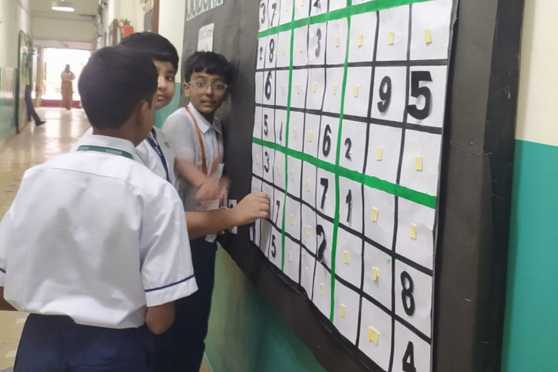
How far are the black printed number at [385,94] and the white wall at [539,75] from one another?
0.23 metres

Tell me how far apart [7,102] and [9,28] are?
1.44 meters

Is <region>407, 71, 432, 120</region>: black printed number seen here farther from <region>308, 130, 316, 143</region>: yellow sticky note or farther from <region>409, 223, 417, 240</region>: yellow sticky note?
<region>308, 130, 316, 143</region>: yellow sticky note

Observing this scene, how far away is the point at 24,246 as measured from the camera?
3.55 feet

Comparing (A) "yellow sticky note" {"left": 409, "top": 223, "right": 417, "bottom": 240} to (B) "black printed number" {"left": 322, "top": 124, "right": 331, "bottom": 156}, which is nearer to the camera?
(A) "yellow sticky note" {"left": 409, "top": 223, "right": 417, "bottom": 240}

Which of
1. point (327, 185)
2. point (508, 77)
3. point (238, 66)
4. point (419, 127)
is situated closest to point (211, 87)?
point (238, 66)

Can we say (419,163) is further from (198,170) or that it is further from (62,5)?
(62,5)

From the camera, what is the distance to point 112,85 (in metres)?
1.09

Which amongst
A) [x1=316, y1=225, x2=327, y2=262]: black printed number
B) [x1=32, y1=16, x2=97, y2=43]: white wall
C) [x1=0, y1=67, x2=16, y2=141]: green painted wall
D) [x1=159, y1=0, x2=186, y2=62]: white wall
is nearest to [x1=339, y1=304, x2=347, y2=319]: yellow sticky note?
[x1=316, y1=225, x2=327, y2=262]: black printed number

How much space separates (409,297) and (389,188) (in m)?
0.16

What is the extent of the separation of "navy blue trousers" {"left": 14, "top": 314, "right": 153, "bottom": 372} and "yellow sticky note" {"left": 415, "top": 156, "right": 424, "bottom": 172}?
660 mm

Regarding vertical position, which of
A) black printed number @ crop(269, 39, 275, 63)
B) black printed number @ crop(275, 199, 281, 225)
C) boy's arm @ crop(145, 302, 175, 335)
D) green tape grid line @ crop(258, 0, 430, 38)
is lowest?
boy's arm @ crop(145, 302, 175, 335)

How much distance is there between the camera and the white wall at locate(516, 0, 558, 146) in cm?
64

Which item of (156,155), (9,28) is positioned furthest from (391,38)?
(9,28)

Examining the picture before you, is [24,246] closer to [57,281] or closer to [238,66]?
[57,281]
